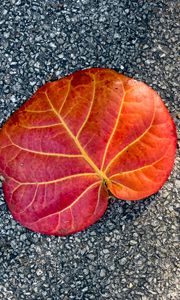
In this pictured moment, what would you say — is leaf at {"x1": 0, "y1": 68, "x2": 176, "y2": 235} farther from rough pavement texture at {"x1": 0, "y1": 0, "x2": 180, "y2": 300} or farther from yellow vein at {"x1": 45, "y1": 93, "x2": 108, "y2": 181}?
rough pavement texture at {"x1": 0, "y1": 0, "x2": 180, "y2": 300}

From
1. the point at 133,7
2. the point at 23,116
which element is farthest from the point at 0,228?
the point at 133,7

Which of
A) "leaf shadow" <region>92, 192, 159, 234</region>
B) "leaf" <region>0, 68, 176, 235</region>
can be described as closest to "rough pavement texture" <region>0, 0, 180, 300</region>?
"leaf shadow" <region>92, 192, 159, 234</region>

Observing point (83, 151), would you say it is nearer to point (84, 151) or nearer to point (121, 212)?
point (84, 151)

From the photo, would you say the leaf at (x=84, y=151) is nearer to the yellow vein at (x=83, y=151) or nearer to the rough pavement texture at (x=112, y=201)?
the yellow vein at (x=83, y=151)

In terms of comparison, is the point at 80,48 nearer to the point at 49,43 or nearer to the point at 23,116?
the point at 49,43

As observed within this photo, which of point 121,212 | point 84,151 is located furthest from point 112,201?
point 84,151
